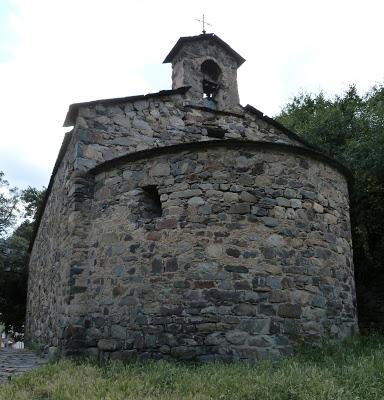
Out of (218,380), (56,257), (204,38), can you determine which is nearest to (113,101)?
(204,38)

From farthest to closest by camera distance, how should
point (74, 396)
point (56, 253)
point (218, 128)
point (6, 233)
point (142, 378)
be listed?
A: point (6, 233) → point (218, 128) → point (56, 253) → point (142, 378) → point (74, 396)

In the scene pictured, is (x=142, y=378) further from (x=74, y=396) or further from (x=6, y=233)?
(x=6, y=233)

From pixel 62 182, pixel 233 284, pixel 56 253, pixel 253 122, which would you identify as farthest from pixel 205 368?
pixel 253 122

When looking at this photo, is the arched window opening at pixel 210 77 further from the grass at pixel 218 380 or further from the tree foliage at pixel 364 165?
the grass at pixel 218 380

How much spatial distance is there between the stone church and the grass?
1.79ft

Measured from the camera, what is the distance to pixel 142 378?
5.12m

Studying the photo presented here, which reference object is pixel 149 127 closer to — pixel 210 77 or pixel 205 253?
pixel 210 77

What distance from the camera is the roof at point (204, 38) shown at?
10125 millimetres

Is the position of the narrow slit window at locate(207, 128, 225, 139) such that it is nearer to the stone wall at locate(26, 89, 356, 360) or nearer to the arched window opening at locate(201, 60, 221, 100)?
the arched window opening at locate(201, 60, 221, 100)

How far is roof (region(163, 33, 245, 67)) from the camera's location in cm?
1012

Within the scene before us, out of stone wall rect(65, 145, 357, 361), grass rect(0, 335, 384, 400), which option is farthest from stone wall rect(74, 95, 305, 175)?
grass rect(0, 335, 384, 400)

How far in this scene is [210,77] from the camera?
414 inches

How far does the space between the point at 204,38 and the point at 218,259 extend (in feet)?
20.0

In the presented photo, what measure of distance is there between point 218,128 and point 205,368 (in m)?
5.76
